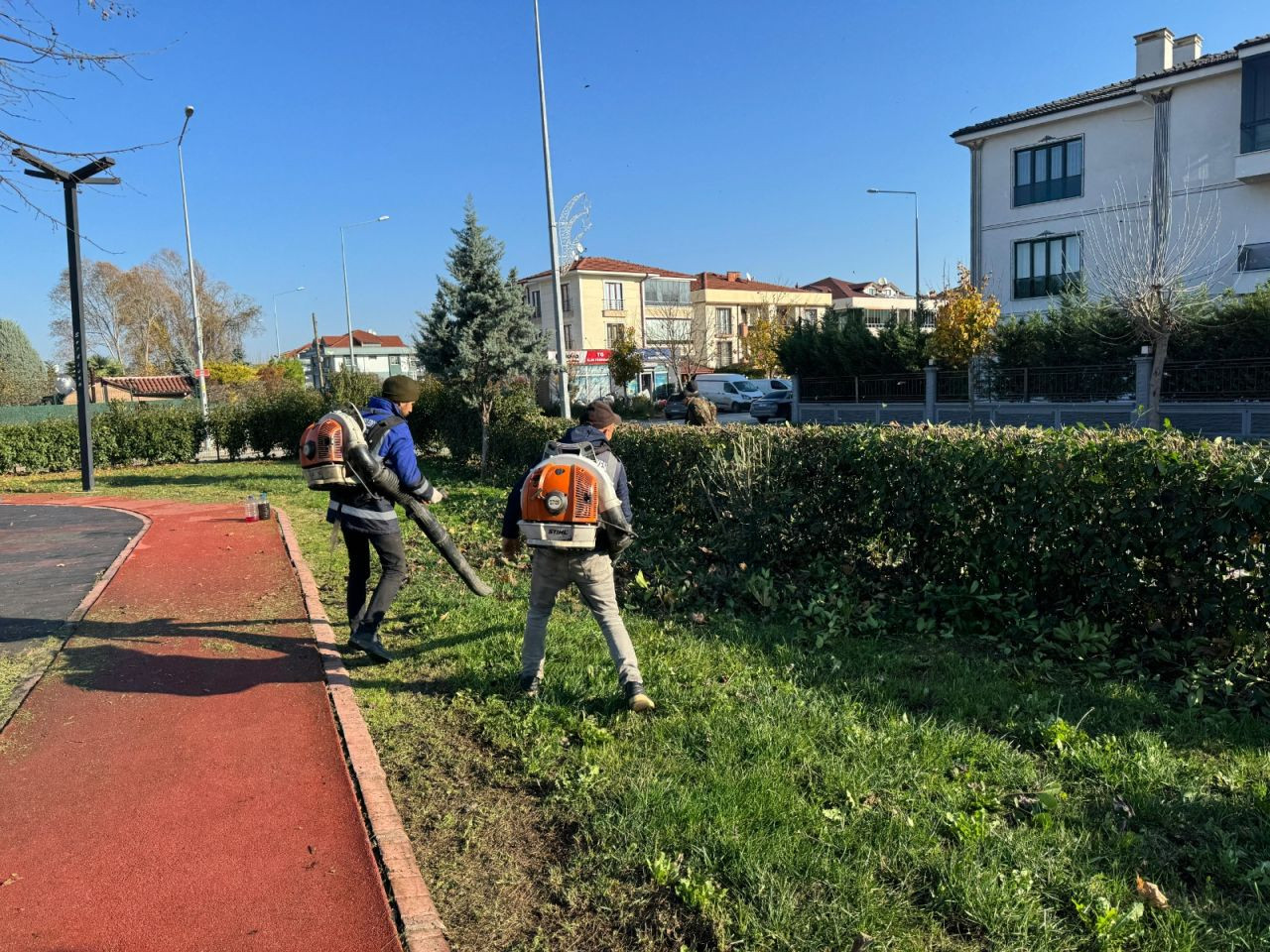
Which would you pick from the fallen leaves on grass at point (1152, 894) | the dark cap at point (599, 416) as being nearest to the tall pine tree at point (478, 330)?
the dark cap at point (599, 416)

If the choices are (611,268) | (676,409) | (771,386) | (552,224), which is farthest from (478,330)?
(611,268)

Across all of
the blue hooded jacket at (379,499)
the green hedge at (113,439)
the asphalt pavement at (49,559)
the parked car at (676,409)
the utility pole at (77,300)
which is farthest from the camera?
the parked car at (676,409)

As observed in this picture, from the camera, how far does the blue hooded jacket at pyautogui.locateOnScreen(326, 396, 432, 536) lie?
5473mm

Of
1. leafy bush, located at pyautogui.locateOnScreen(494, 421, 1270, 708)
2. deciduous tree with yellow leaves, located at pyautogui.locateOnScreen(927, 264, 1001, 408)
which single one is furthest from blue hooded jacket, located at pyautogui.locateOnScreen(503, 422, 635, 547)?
deciduous tree with yellow leaves, located at pyautogui.locateOnScreen(927, 264, 1001, 408)

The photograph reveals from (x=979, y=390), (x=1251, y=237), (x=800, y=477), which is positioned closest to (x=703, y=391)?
(x=979, y=390)

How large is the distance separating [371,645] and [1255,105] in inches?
1224

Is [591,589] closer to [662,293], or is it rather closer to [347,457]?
[347,457]

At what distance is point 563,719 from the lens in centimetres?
438

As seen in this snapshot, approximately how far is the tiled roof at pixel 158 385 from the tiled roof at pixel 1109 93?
46.8 metres

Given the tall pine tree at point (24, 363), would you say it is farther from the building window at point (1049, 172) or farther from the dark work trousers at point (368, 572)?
the dark work trousers at point (368, 572)

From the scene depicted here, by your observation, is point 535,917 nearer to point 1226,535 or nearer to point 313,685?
point 313,685

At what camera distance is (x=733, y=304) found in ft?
234

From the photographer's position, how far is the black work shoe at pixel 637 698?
14.3ft

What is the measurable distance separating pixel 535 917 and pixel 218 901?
3.79 feet
